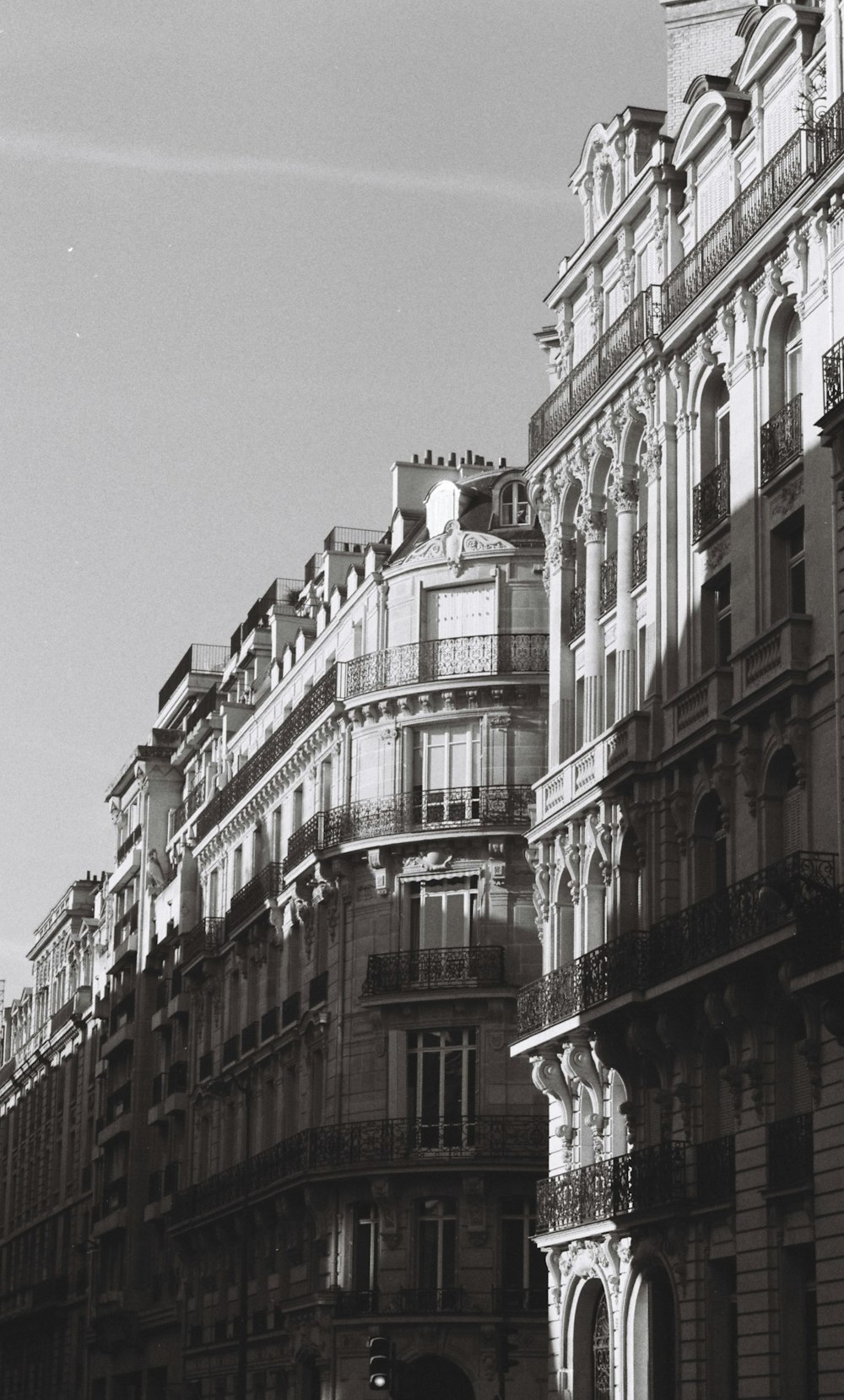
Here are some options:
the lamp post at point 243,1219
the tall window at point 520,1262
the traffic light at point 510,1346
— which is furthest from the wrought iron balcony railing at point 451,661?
the traffic light at point 510,1346

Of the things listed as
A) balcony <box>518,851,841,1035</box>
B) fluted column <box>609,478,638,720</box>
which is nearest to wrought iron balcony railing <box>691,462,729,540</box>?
fluted column <box>609,478,638,720</box>

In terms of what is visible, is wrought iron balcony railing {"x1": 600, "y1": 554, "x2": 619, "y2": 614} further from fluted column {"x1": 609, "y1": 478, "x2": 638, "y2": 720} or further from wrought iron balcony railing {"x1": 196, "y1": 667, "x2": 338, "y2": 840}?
wrought iron balcony railing {"x1": 196, "y1": 667, "x2": 338, "y2": 840}

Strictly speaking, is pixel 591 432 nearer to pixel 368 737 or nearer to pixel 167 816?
pixel 368 737

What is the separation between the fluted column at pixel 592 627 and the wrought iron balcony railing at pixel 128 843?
44.9m

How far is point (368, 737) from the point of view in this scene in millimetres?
58656

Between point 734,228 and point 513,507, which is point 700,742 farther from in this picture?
point 513,507

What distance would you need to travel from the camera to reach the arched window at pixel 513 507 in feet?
193

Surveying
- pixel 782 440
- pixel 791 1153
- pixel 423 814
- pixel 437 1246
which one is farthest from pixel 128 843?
pixel 791 1153

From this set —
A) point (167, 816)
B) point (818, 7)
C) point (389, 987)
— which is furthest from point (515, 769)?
point (167, 816)

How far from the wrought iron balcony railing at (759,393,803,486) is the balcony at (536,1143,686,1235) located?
34.6 ft

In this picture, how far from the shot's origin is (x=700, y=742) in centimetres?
3778

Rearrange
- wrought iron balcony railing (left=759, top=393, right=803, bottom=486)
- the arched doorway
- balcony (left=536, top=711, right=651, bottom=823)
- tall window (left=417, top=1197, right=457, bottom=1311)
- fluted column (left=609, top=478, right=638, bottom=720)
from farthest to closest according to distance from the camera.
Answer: tall window (left=417, top=1197, right=457, bottom=1311) < the arched doorway < fluted column (left=609, top=478, right=638, bottom=720) < balcony (left=536, top=711, right=651, bottom=823) < wrought iron balcony railing (left=759, top=393, right=803, bottom=486)

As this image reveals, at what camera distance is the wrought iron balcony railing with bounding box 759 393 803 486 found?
3619cm

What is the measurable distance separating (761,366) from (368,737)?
74.6ft
